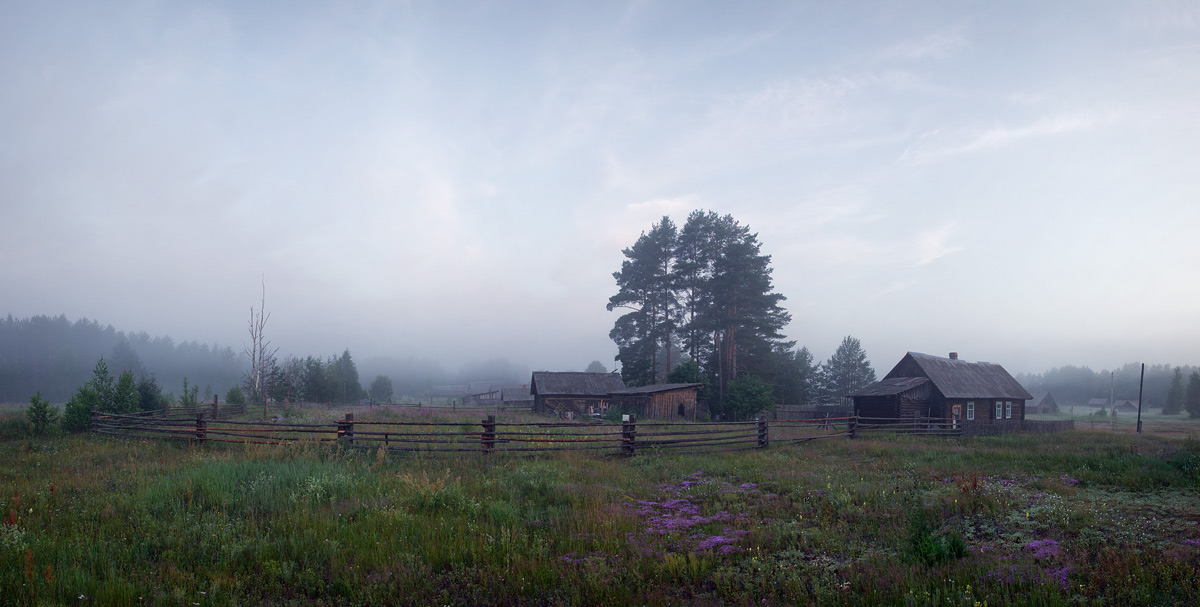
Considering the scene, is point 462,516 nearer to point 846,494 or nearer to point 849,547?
point 849,547

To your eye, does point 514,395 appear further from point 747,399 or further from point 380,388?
point 747,399

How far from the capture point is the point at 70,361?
110812mm

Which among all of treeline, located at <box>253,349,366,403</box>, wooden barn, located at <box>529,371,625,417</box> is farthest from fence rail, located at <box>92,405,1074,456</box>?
treeline, located at <box>253,349,366,403</box>

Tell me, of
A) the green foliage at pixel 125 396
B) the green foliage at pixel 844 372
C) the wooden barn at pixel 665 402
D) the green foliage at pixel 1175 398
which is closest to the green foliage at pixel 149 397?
the green foliage at pixel 125 396

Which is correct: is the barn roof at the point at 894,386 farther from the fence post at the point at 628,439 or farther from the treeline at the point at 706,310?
the fence post at the point at 628,439

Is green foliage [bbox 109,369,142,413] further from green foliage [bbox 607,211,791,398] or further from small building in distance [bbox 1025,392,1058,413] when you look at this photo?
small building in distance [bbox 1025,392,1058,413]

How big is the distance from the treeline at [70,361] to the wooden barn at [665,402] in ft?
213

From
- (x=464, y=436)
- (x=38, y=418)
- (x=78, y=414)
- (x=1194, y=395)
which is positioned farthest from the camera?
(x=1194, y=395)

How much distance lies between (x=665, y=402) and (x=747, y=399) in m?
8.11

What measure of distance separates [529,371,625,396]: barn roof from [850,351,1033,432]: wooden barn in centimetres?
2014

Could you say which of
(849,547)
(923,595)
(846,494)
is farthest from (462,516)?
(846,494)

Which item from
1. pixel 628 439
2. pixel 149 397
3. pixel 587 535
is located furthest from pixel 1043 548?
pixel 149 397

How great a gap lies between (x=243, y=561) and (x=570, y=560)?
441cm

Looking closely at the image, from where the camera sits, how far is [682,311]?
2066 inches
